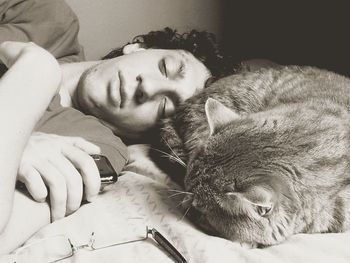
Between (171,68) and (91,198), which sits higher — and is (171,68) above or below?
above

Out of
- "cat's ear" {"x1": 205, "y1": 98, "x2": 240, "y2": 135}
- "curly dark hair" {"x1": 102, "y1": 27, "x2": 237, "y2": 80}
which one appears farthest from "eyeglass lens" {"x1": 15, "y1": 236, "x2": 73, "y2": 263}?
"curly dark hair" {"x1": 102, "y1": 27, "x2": 237, "y2": 80}

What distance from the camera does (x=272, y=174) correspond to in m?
1.04

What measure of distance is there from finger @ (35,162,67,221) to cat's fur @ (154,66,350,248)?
0.32 meters

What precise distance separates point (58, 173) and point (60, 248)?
17 centimetres

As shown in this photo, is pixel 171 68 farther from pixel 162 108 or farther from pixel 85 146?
pixel 85 146

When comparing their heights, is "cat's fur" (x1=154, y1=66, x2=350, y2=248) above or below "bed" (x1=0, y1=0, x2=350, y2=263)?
Answer: above

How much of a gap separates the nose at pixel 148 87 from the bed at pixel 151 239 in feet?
1.34

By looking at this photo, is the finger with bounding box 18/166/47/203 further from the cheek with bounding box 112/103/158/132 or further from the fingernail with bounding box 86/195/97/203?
the cheek with bounding box 112/103/158/132

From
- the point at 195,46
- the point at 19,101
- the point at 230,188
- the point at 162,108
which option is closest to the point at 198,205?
the point at 230,188

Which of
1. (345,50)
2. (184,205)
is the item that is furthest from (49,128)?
(345,50)

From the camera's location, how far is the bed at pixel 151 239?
982mm

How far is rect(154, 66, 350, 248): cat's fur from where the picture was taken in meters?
1.05

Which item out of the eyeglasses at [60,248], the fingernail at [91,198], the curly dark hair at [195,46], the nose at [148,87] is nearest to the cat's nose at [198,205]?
the eyeglasses at [60,248]

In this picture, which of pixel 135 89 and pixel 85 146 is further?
pixel 135 89
